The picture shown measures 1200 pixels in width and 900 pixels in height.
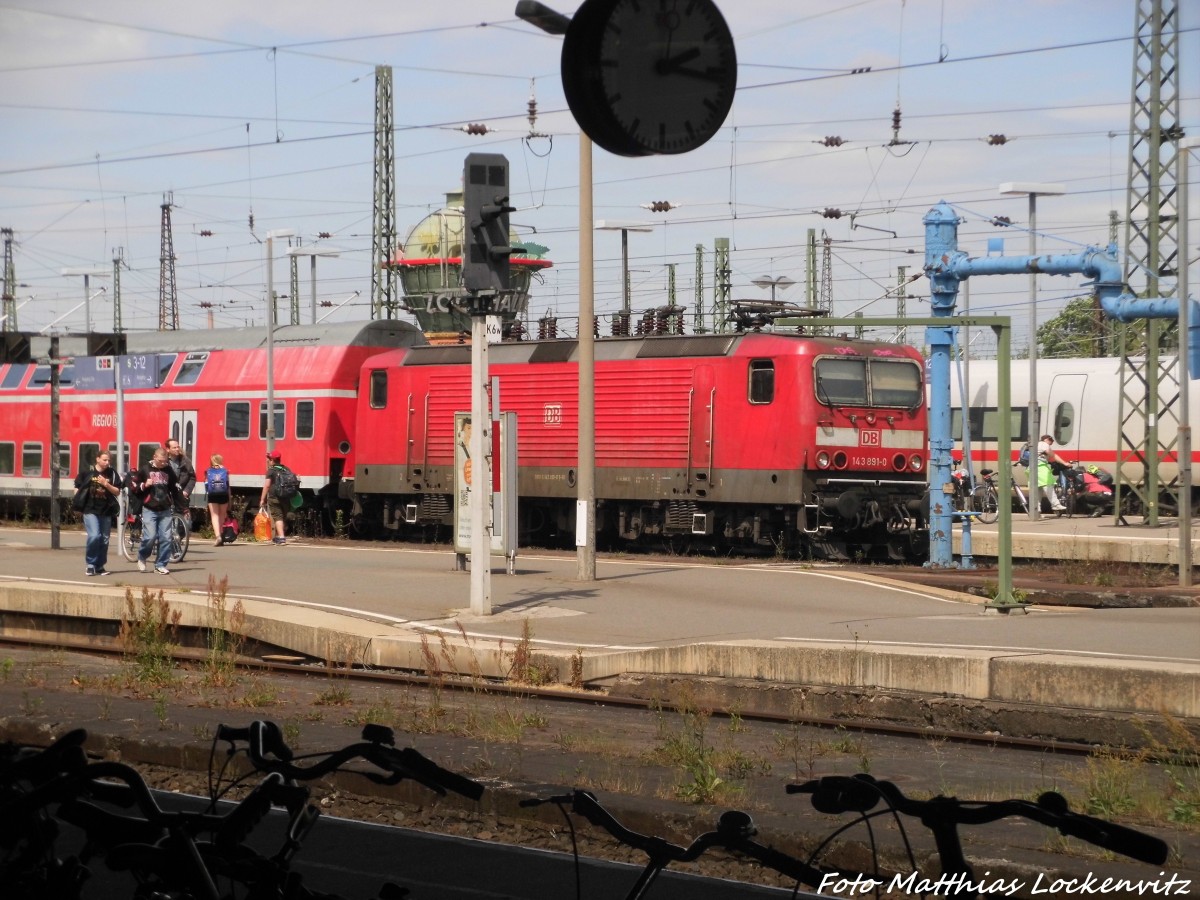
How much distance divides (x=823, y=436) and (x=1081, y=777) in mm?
16402

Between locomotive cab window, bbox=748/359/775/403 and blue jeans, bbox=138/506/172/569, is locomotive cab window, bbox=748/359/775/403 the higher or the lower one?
the higher one

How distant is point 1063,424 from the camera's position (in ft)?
141

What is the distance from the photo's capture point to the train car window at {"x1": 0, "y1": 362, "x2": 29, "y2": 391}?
1501 inches

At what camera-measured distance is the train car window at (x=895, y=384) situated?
85.6 feet

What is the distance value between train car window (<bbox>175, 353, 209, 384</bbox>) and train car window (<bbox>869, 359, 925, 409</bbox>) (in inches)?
636

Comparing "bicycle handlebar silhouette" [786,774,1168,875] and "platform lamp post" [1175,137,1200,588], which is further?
"platform lamp post" [1175,137,1200,588]

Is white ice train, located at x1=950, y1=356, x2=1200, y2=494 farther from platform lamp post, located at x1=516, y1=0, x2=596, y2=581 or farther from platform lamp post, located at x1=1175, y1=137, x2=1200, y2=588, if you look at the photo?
platform lamp post, located at x1=516, y1=0, x2=596, y2=581

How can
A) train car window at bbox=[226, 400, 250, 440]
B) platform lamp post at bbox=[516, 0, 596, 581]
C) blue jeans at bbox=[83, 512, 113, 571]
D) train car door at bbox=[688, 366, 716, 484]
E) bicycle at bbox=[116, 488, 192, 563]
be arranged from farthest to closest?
train car window at bbox=[226, 400, 250, 440], train car door at bbox=[688, 366, 716, 484], bicycle at bbox=[116, 488, 192, 563], blue jeans at bbox=[83, 512, 113, 571], platform lamp post at bbox=[516, 0, 596, 581]

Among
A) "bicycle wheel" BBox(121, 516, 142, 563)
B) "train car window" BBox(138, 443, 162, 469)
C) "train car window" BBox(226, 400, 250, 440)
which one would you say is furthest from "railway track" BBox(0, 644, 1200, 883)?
"train car window" BBox(138, 443, 162, 469)

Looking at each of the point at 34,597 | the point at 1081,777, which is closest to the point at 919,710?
the point at 1081,777

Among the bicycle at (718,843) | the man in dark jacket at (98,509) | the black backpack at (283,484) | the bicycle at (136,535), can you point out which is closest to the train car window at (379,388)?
the black backpack at (283,484)

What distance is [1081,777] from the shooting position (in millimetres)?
9008

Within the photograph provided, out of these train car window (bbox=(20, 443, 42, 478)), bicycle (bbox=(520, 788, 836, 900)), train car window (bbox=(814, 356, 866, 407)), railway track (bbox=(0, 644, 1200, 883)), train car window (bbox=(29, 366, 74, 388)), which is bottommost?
railway track (bbox=(0, 644, 1200, 883))

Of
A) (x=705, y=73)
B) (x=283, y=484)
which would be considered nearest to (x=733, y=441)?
(x=283, y=484)
